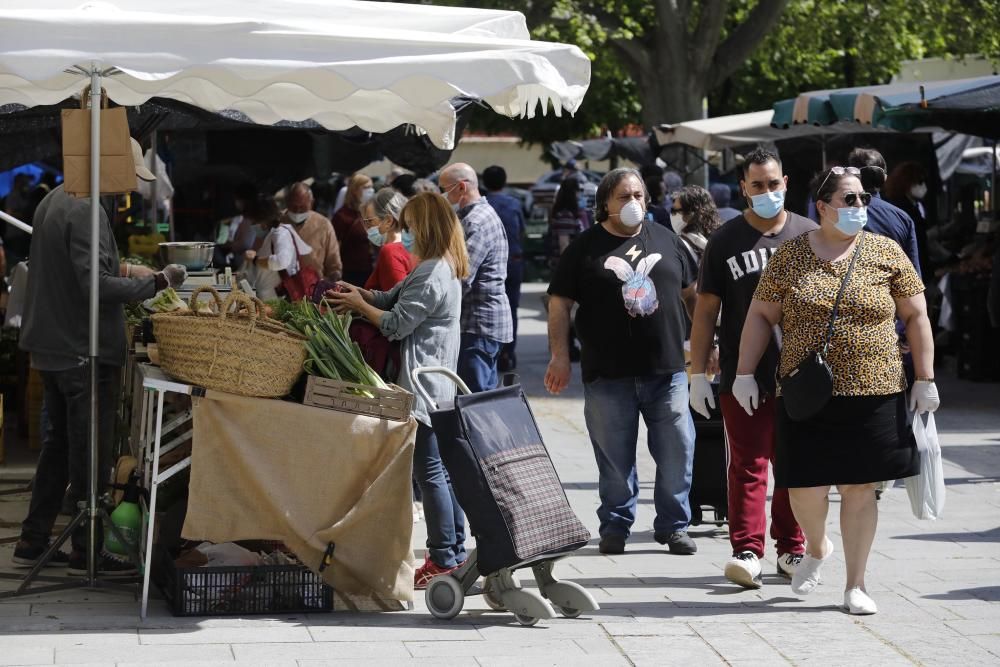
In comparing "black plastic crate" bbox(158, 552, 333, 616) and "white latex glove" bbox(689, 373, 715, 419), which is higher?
"white latex glove" bbox(689, 373, 715, 419)

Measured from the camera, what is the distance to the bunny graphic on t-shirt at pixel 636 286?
7141 mm

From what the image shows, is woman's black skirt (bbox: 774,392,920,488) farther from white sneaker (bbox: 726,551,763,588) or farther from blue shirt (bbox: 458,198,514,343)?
blue shirt (bbox: 458,198,514,343)

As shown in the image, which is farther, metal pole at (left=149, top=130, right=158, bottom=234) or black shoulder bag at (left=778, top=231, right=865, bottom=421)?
metal pole at (left=149, top=130, right=158, bottom=234)

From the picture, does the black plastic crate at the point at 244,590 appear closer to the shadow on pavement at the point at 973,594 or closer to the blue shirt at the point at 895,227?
the shadow on pavement at the point at 973,594

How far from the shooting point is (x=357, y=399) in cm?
604

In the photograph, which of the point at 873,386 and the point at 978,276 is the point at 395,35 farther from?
the point at 978,276

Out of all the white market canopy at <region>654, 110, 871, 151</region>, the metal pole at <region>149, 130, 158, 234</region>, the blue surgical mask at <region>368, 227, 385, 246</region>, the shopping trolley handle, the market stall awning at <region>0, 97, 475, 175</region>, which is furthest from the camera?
the white market canopy at <region>654, 110, 871, 151</region>

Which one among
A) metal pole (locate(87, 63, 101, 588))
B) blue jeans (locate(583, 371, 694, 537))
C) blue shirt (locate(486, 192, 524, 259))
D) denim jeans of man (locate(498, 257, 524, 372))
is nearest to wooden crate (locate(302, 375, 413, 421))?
metal pole (locate(87, 63, 101, 588))

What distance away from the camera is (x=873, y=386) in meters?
5.94

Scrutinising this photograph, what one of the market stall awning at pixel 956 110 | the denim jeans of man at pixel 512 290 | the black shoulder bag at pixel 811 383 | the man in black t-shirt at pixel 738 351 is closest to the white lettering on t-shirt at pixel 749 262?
the man in black t-shirt at pixel 738 351

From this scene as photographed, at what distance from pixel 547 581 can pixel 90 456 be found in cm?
201

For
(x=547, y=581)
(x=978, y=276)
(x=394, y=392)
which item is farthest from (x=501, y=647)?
(x=978, y=276)

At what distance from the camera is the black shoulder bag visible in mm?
5828

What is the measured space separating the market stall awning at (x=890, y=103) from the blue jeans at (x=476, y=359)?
5631 millimetres
